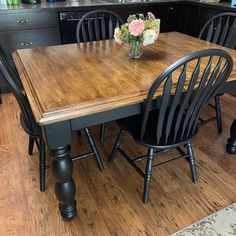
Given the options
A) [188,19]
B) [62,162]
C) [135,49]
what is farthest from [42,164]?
[188,19]

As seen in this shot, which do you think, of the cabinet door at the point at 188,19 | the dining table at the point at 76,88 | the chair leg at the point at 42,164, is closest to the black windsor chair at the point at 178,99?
the dining table at the point at 76,88

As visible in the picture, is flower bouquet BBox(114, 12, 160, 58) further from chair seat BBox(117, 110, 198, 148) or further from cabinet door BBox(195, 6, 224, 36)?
cabinet door BBox(195, 6, 224, 36)

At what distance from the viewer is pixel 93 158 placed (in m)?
1.96

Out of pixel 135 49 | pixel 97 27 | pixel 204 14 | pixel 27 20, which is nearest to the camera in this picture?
pixel 135 49

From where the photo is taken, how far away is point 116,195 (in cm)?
164

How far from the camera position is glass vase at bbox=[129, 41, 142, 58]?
154 centimetres

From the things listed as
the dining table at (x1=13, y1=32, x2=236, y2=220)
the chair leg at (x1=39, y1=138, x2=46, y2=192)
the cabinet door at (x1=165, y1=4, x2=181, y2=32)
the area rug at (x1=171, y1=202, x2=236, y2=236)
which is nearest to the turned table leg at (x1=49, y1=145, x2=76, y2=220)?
the dining table at (x1=13, y1=32, x2=236, y2=220)

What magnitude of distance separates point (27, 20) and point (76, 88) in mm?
1886

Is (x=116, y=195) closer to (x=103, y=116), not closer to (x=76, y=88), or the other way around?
(x=103, y=116)

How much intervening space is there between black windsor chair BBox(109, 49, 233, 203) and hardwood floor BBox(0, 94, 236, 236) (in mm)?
167

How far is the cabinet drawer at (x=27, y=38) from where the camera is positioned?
8.84 feet

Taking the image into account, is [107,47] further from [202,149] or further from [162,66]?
[202,149]

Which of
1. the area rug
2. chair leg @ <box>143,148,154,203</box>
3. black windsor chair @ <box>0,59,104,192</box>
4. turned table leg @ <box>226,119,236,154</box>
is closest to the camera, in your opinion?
black windsor chair @ <box>0,59,104,192</box>

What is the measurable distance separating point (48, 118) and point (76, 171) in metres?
0.91
